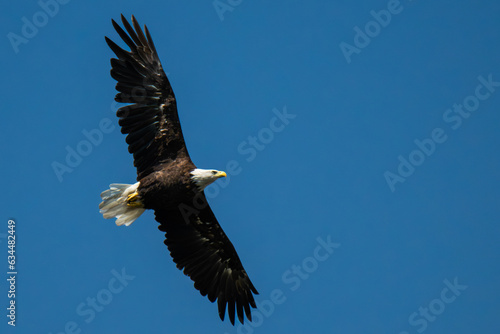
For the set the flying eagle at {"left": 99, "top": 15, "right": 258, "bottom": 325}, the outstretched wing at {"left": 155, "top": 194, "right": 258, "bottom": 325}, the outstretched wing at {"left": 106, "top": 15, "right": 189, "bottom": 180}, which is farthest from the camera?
the outstretched wing at {"left": 155, "top": 194, "right": 258, "bottom": 325}

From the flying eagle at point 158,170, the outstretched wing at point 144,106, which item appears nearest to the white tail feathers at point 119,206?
the flying eagle at point 158,170

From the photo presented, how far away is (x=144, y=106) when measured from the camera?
1419 cm

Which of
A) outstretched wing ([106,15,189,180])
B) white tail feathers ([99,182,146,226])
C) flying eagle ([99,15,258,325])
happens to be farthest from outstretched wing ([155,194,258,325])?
outstretched wing ([106,15,189,180])

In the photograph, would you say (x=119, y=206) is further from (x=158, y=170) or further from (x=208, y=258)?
(x=208, y=258)

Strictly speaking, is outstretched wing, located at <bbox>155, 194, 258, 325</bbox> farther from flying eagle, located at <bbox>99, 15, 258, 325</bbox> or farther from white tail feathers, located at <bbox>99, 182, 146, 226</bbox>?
white tail feathers, located at <bbox>99, 182, 146, 226</bbox>

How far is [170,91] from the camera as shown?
1434cm

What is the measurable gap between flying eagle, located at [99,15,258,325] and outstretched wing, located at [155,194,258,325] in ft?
0.06

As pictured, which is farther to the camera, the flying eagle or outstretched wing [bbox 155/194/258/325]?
outstretched wing [bbox 155/194/258/325]

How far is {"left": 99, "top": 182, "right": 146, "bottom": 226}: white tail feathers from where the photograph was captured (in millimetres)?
14109

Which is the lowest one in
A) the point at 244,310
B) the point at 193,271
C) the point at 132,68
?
the point at 244,310

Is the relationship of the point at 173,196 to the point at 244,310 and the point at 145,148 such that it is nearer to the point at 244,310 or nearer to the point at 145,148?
the point at 145,148

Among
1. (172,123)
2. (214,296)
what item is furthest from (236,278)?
(172,123)

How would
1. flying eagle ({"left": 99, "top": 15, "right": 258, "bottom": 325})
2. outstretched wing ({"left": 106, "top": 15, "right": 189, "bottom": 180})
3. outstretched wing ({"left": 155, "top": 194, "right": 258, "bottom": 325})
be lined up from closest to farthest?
flying eagle ({"left": 99, "top": 15, "right": 258, "bottom": 325}) → outstretched wing ({"left": 106, "top": 15, "right": 189, "bottom": 180}) → outstretched wing ({"left": 155, "top": 194, "right": 258, "bottom": 325})

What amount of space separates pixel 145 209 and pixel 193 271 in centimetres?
157
